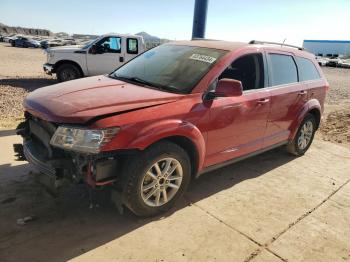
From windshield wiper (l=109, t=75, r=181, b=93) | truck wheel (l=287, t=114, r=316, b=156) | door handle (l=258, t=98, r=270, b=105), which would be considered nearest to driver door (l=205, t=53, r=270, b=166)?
door handle (l=258, t=98, r=270, b=105)

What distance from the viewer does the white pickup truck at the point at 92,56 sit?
475 inches

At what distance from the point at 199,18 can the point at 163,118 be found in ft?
14.1

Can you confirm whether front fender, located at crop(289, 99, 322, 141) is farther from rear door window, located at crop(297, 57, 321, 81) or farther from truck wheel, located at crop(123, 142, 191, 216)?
truck wheel, located at crop(123, 142, 191, 216)

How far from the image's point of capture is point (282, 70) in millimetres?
5031

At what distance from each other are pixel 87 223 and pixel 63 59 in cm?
973

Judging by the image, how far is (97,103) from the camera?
127 inches

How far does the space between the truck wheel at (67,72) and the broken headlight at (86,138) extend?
9.85 meters

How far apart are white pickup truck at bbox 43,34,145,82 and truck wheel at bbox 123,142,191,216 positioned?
9136 mm

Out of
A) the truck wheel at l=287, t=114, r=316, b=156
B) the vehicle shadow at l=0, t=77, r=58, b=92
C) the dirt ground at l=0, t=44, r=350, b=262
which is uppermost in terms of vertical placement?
the truck wheel at l=287, t=114, r=316, b=156

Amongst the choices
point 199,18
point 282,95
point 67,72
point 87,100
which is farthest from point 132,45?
point 87,100

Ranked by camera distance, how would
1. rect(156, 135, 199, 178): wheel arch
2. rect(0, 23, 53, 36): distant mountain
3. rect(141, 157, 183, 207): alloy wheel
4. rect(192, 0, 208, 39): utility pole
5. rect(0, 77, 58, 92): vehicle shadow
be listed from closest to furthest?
rect(141, 157, 183, 207): alloy wheel, rect(156, 135, 199, 178): wheel arch, rect(192, 0, 208, 39): utility pole, rect(0, 77, 58, 92): vehicle shadow, rect(0, 23, 53, 36): distant mountain

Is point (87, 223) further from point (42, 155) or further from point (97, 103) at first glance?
point (97, 103)

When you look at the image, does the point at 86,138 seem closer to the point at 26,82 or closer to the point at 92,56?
the point at 92,56

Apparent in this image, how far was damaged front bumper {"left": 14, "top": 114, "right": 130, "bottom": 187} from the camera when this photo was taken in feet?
9.94
